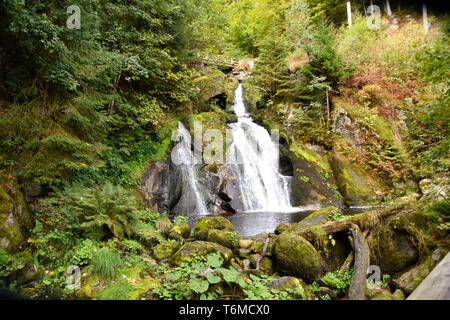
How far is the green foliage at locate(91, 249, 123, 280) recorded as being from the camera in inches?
122

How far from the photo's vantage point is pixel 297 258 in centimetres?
382

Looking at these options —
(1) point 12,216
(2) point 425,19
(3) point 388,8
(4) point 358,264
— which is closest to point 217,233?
(4) point 358,264

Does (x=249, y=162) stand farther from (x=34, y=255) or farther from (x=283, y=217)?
(x=34, y=255)

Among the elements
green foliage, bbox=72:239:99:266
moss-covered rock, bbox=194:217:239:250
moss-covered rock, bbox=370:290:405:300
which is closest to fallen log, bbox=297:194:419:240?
moss-covered rock, bbox=370:290:405:300

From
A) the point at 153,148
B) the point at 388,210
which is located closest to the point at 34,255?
the point at 153,148

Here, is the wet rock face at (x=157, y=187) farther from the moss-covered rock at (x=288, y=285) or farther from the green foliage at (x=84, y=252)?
the moss-covered rock at (x=288, y=285)

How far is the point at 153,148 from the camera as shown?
348 inches

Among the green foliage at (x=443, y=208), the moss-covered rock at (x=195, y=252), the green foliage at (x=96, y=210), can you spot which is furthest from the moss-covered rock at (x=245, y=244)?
the green foliage at (x=443, y=208)

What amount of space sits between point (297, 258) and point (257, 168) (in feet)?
23.9

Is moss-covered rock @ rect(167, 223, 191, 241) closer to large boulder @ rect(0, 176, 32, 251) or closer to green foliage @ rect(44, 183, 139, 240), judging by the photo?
green foliage @ rect(44, 183, 139, 240)

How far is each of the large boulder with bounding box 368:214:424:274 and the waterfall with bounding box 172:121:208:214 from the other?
6211mm

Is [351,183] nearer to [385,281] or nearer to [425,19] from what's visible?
[385,281]

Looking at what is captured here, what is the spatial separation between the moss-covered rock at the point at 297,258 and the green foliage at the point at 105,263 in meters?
2.80

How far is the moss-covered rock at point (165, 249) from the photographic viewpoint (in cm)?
401
